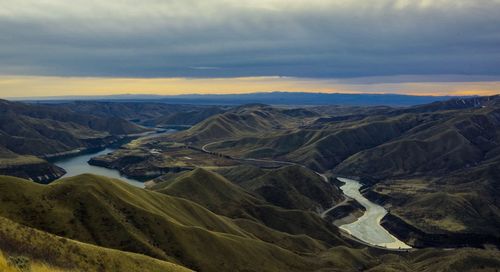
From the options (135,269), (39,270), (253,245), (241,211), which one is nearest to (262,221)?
(241,211)

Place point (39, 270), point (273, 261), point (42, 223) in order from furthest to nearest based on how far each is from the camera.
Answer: point (273, 261) < point (42, 223) < point (39, 270)

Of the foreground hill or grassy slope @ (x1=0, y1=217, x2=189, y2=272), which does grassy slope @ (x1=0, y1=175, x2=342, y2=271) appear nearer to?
the foreground hill

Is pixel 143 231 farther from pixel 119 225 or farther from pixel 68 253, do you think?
pixel 68 253

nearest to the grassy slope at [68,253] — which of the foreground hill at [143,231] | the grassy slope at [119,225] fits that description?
the foreground hill at [143,231]

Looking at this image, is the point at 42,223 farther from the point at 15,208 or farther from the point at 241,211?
the point at 241,211

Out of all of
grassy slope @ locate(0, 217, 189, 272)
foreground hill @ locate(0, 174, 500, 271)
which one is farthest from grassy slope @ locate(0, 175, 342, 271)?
grassy slope @ locate(0, 217, 189, 272)

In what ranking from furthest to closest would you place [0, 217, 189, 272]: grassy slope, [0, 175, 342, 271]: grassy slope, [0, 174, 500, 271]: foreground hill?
1. [0, 175, 342, 271]: grassy slope
2. [0, 174, 500, 271]: foreground hill
3. [0, 217, 189, 272]: grassy slope

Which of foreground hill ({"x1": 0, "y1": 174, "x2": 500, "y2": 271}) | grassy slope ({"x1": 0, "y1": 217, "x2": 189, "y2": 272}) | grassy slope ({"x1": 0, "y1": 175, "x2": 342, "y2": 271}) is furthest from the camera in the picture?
grassy slope ({"x1": 0, "y1": 175, "x2": 342, "y2": 271})

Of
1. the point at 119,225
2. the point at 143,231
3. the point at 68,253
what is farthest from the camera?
the point at 143,231

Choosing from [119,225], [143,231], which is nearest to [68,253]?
[119,225]

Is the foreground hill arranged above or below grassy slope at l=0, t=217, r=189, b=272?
below

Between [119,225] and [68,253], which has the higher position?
[68,253]
